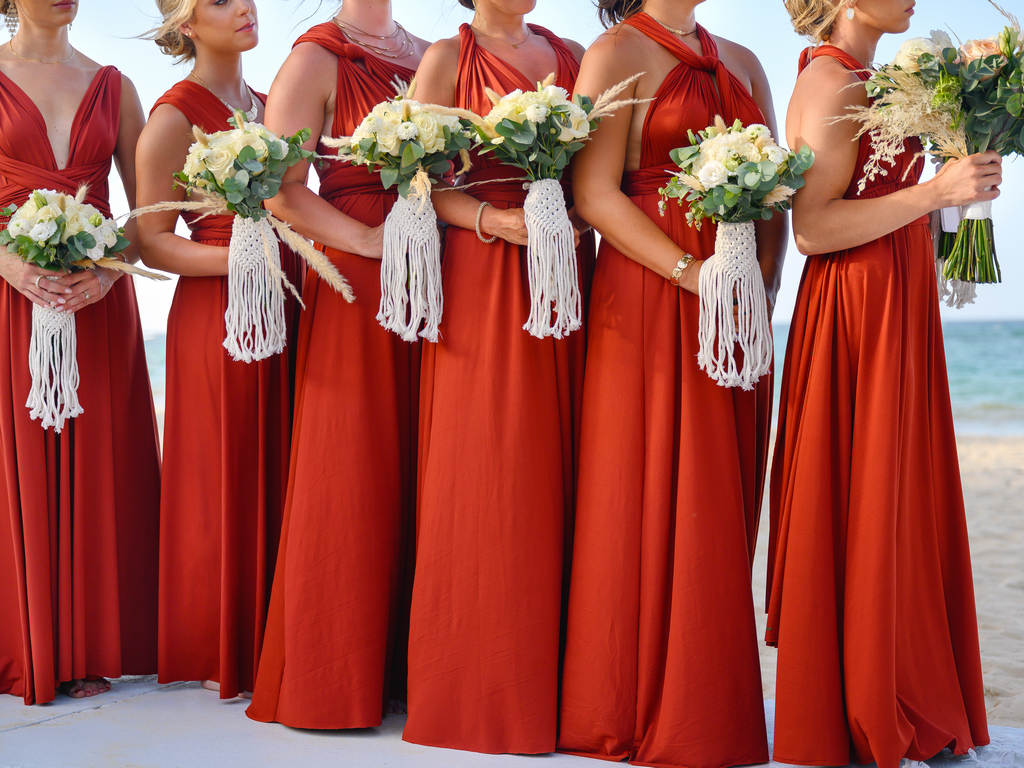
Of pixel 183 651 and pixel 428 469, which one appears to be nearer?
pixel 428 469

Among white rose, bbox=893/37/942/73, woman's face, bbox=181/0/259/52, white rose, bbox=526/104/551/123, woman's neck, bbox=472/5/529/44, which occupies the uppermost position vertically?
woman's face, bbox=181/0/259/52

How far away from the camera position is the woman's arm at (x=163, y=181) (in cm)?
385

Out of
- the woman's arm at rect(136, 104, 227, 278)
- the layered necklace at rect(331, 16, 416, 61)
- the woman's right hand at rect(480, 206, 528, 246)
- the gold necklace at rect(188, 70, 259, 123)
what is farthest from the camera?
the gold necklace at rect(188, 70, 259, 123)

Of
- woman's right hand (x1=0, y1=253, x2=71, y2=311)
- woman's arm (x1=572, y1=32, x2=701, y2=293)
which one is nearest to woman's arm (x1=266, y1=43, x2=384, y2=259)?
woman's arm (x1=572, y1=32, x2=701, y2=293)

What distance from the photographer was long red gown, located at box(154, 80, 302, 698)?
3857mm

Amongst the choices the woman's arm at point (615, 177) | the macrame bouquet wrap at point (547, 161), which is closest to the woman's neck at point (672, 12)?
the woman's arm at point (615, 177)

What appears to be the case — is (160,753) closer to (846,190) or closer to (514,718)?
(514,718)

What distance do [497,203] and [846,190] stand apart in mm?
1070

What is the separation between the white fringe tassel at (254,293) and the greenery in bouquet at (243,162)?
100mm

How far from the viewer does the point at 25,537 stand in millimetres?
3861

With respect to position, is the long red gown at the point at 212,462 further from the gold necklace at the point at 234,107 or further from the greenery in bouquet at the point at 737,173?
the greenery in bouquet at the point at 737,173

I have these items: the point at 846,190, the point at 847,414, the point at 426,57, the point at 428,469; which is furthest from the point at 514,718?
the point at 426,57

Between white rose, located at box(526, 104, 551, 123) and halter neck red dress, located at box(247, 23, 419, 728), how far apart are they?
0.80m

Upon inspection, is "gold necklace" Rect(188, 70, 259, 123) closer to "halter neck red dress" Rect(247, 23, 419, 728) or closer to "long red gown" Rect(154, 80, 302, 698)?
"long red gown" Rect(154, 80, 302, 698)
